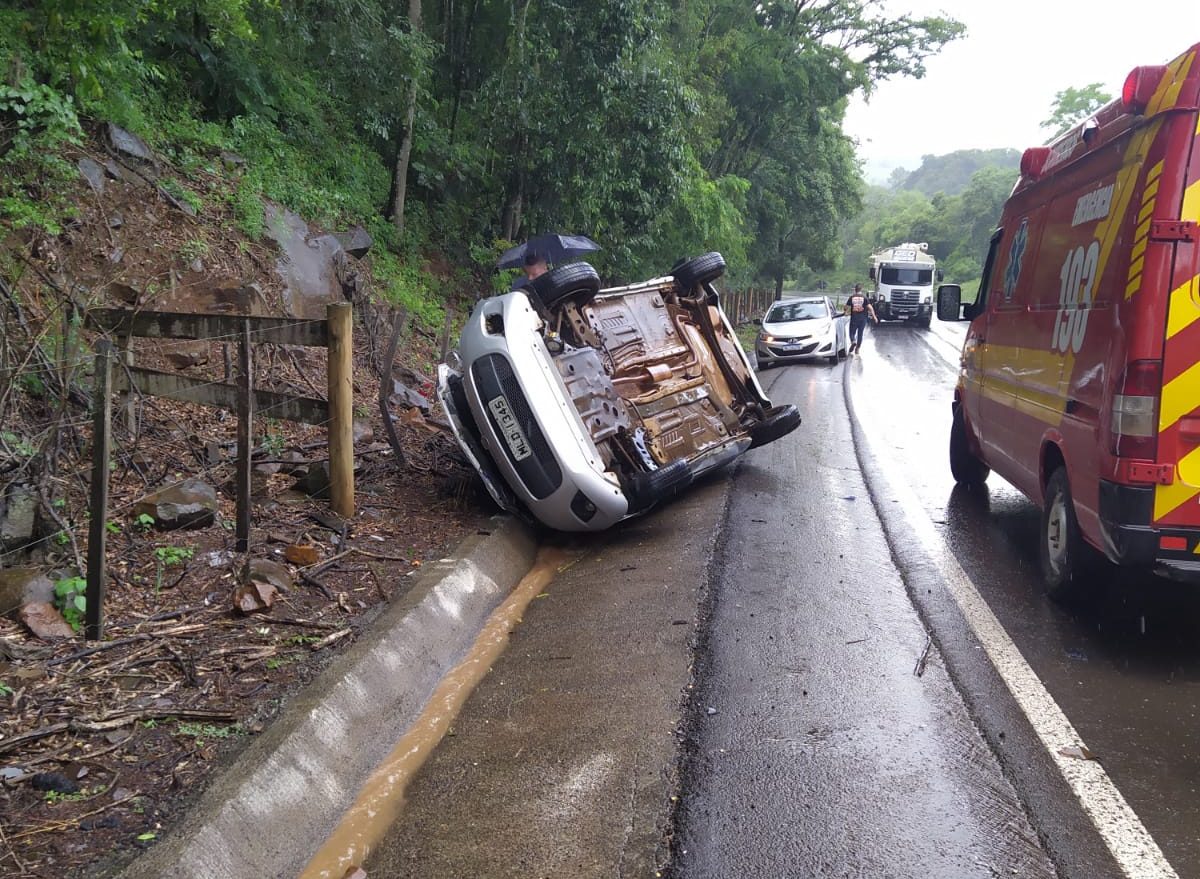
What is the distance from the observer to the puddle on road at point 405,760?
3219 millimetres

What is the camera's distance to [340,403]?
19.2 ft

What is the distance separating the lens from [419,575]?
5.45 metres

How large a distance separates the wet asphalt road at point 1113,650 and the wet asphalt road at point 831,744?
438 mm

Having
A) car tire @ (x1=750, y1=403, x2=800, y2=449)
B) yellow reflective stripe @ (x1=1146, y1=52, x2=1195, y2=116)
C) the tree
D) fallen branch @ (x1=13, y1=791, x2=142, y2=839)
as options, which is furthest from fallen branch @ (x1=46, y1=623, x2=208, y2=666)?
the tree

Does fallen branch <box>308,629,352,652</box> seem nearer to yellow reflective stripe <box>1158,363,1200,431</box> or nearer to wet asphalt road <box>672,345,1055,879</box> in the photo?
wet asphalt road <box>672,345,1055,879</box>

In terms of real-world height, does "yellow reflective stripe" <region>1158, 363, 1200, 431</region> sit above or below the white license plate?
above

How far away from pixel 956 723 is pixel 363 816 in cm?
251

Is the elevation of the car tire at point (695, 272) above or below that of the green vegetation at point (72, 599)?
above

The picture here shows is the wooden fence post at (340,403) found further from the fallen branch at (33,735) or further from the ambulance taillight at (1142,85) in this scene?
the ambulance taillight at (1142,85)

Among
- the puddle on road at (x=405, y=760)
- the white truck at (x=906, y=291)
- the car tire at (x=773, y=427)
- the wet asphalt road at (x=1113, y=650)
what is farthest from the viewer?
the white truck at (x=906, y=291)

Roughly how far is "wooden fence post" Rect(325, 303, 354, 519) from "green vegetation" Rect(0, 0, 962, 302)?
2.43 metres

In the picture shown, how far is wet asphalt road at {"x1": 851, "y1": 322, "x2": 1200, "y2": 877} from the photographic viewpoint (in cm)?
346

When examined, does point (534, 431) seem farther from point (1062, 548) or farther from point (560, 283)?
point (1062, 548)

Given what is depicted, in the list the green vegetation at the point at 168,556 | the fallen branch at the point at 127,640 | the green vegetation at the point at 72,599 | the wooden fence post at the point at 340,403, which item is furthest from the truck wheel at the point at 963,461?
the green vegetation at the point at 72,599
